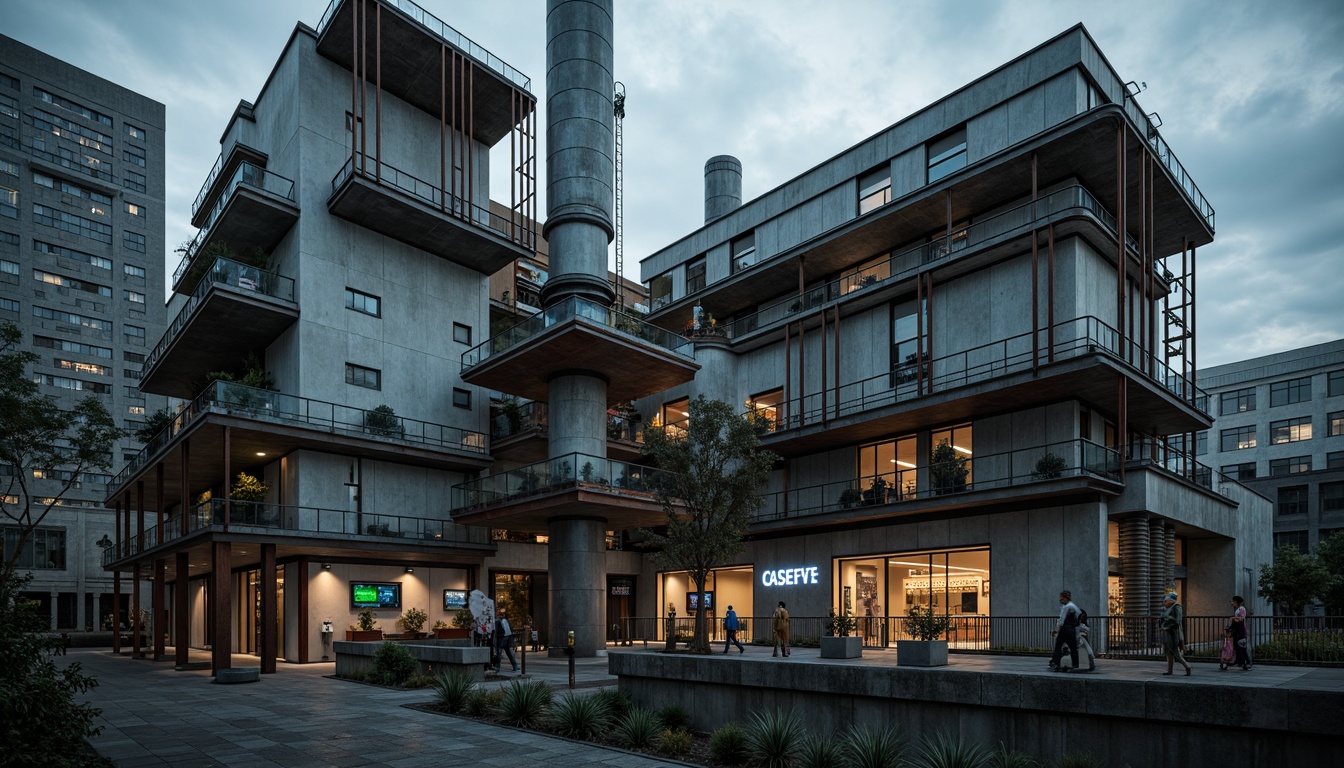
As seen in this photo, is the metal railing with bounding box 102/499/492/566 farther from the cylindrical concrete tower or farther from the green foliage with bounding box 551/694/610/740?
the green foliage with bounding box 551/694/610/740

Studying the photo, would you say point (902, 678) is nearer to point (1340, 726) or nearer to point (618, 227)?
point (1340, 726)

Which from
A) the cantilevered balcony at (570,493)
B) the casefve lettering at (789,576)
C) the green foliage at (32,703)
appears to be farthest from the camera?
the casefve lettering at (789,576)

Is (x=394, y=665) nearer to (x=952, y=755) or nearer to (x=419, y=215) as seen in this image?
(x=952, y=755)

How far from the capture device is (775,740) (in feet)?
41.4

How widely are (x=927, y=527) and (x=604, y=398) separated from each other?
43.0ft

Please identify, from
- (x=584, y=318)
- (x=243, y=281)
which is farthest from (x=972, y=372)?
(x=243, y=281)

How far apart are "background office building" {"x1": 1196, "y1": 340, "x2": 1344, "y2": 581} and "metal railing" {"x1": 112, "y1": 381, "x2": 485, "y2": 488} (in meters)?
55.5

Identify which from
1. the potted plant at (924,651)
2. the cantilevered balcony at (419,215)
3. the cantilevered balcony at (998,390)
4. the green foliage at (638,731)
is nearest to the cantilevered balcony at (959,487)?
the cantilevered balcony at (998,390)

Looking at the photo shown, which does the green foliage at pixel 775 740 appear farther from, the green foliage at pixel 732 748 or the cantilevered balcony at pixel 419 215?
the cantilevered balcony at pixel 419 215

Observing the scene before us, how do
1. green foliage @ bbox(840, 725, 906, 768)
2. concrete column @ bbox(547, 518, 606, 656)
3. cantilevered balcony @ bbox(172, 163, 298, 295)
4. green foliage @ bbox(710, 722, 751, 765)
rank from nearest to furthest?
green foliage @ bbox(840, 725, 906, 768) < green foliage @ bbox(710, 722, 751, 765) < concrete column @ bbox(547, 518, 606, 656) < cantilevered balcony @ bbox(172, 163, 298, 295)

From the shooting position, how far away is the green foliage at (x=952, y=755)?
10797 mm

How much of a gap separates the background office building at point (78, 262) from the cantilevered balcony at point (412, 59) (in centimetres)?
5117

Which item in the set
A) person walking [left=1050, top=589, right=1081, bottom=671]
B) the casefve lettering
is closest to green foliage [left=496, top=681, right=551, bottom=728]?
person walking [left=1050, top=589, right=1081, bottom=671]

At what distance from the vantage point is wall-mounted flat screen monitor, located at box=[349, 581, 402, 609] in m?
→ 34.8
